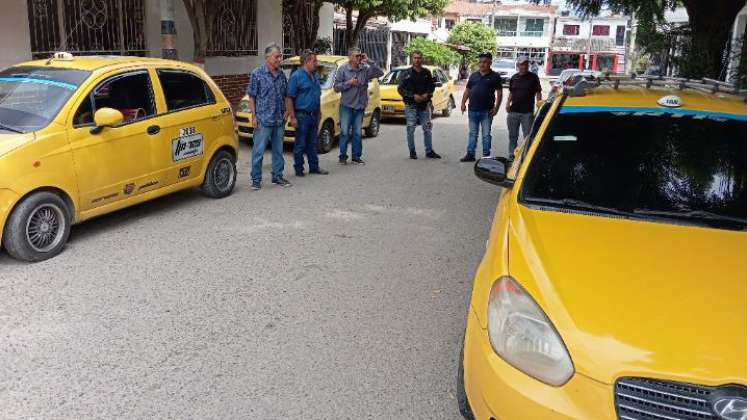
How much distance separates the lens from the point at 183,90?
23.6ft

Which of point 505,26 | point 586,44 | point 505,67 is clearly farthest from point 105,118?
point 505,26

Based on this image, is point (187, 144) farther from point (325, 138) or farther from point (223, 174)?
point (325, 138)

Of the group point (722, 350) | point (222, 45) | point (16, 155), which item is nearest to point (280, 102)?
point (16, 155)

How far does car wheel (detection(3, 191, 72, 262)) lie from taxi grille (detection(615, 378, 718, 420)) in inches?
188

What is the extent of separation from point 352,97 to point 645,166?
23.5 ft

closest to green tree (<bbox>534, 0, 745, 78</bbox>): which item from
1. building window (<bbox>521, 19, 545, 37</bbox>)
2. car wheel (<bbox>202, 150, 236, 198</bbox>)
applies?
car wheel (<bbox>202, 150, 236, 198</bbox>)

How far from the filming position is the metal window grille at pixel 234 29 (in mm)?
15422

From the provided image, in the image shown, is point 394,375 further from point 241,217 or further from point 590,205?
point 241,217

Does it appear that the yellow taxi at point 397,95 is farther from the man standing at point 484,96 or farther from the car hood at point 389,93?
the man standing at point 484,96

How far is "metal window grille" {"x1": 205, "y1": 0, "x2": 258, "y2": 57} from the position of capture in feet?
50.6

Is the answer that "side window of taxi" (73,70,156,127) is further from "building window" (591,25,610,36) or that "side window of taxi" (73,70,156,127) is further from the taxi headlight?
"building window" (591,25,610,36)

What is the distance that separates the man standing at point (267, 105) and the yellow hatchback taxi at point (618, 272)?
4.87m

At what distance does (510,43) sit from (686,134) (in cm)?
7175

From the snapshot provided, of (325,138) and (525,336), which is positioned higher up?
(525,336)
